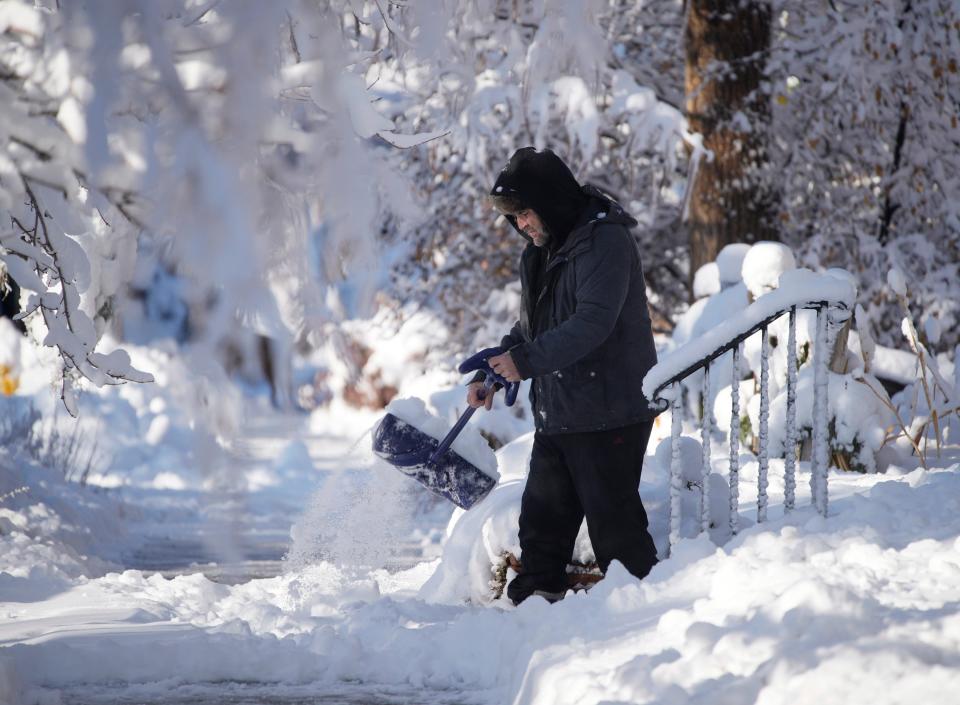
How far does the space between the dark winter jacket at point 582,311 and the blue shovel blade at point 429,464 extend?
1.90 ft

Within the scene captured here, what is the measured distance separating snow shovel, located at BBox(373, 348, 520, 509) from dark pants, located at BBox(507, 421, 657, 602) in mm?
436

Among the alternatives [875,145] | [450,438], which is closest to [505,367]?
[450,438]

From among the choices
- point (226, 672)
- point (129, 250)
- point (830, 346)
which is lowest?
point (226, 672)

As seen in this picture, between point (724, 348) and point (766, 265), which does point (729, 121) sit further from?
point (724, 348)

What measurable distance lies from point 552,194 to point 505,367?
64cm

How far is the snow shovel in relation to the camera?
4.29 m

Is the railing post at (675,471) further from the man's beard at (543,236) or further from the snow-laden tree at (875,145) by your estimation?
the snow-laden tree at (875,145)

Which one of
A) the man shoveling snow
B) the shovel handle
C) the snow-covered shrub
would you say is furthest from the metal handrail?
the snow-covered shrub

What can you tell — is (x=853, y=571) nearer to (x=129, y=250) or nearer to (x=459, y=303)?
(x=129, y=250)

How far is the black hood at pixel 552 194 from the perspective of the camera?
372 cm

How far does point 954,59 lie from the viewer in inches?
351

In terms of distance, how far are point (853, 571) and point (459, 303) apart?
832cm

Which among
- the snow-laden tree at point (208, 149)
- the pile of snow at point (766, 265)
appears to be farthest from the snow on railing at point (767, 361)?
the pile of snow at point (766, 265)

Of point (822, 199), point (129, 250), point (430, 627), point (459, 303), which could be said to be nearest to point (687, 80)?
point (822, 199)
